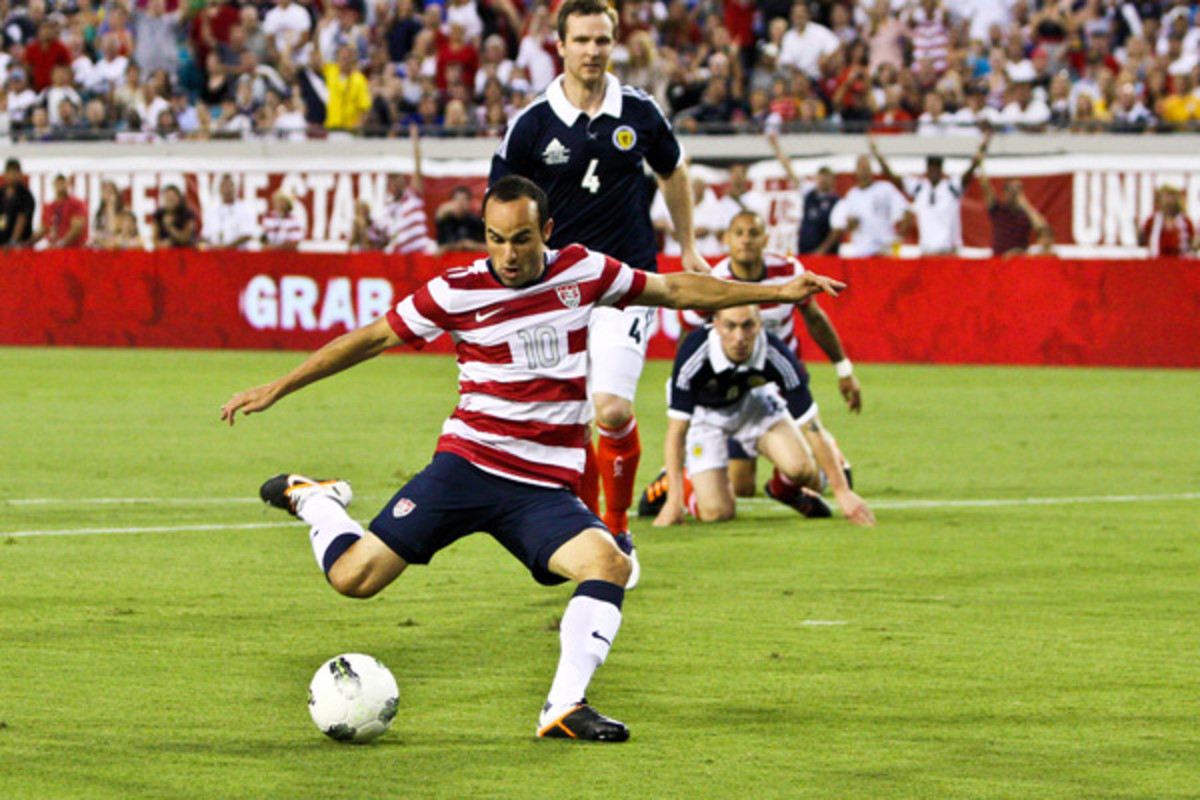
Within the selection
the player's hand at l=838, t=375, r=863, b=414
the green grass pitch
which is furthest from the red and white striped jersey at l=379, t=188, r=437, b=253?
the player's hand at l=838, t=375, r=863, b=414

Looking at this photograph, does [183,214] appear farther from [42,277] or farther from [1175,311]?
[1175,311]

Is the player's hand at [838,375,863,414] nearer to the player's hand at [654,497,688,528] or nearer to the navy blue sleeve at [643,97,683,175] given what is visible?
the player's hand at [654,497,688,528]

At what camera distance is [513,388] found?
659cm

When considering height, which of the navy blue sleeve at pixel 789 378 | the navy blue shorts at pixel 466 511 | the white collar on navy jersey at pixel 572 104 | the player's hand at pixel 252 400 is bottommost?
the navy blue sleeve at pixel 789 378

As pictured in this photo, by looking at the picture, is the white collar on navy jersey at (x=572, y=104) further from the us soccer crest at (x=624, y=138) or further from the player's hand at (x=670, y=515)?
the player's hand at (x=670, y=515)

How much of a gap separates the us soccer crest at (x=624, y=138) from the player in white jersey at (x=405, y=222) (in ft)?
54.9

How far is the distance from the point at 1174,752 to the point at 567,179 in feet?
13.2

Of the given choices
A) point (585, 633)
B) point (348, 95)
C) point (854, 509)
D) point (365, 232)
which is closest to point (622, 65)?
point (365, 232)

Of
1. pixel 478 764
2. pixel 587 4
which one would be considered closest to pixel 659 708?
pixel 478 764

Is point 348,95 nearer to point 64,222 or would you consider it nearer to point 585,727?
point 64,222

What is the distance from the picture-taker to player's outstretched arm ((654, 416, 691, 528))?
456 inches

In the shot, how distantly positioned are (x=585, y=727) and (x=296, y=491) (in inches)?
72.4

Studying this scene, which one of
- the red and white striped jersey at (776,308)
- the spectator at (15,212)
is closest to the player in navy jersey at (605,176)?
the red and white striped jersey at (776,308)

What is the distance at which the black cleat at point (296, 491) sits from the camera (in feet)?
24.2
